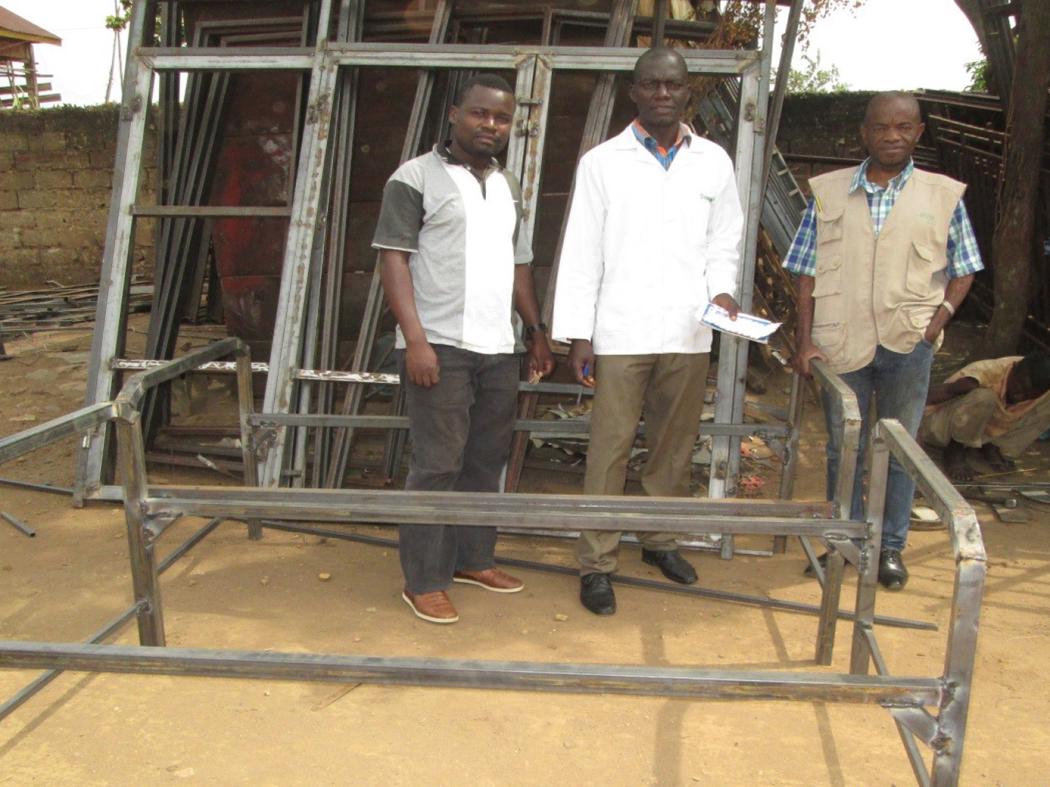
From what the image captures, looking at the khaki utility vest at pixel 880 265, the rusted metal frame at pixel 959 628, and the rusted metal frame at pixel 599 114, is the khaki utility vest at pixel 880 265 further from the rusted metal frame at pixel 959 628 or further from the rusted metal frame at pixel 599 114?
the rusted metal frame at pixel 959 628

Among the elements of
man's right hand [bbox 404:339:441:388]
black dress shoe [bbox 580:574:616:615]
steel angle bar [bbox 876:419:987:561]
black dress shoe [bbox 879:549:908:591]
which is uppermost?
man's right hand [bbox 404:339:441:388]

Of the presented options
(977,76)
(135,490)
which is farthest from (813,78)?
(135,490)

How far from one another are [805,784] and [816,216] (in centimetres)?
205

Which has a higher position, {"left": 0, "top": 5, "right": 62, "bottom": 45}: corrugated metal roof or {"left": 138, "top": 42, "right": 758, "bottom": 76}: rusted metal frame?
{"left": 0, "top": 5, "right": 62, "bottom": 45}: corrugated metal roof

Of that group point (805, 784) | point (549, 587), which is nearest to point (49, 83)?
point (549, 587)

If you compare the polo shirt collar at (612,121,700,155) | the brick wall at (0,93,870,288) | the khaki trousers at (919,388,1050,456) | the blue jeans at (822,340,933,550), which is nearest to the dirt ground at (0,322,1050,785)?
the blue jeans at (822,340,933,550)

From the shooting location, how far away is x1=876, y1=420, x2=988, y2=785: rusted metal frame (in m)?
1.78

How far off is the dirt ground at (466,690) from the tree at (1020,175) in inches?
79.5

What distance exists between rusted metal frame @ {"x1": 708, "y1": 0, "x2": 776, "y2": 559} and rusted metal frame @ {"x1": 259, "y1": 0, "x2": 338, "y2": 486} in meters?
1.83

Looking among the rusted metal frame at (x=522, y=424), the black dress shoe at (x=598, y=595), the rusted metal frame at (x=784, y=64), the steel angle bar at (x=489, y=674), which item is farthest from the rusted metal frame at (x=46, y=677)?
the rusted metal frame at (x=784, y=64)

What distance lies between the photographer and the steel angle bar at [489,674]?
1.89m

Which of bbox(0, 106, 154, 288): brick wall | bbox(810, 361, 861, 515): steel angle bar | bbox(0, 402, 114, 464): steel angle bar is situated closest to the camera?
bbox(0, 402, 114, 464): steel angle bar

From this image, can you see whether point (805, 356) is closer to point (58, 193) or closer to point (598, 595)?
point (598, 595)

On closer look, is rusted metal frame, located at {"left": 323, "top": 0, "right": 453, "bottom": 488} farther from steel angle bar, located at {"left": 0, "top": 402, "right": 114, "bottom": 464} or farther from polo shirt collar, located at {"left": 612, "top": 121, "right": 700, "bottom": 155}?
steel angle bar, located at {"left": 0, "top": 402, "right": 114, "bottom": 464}
